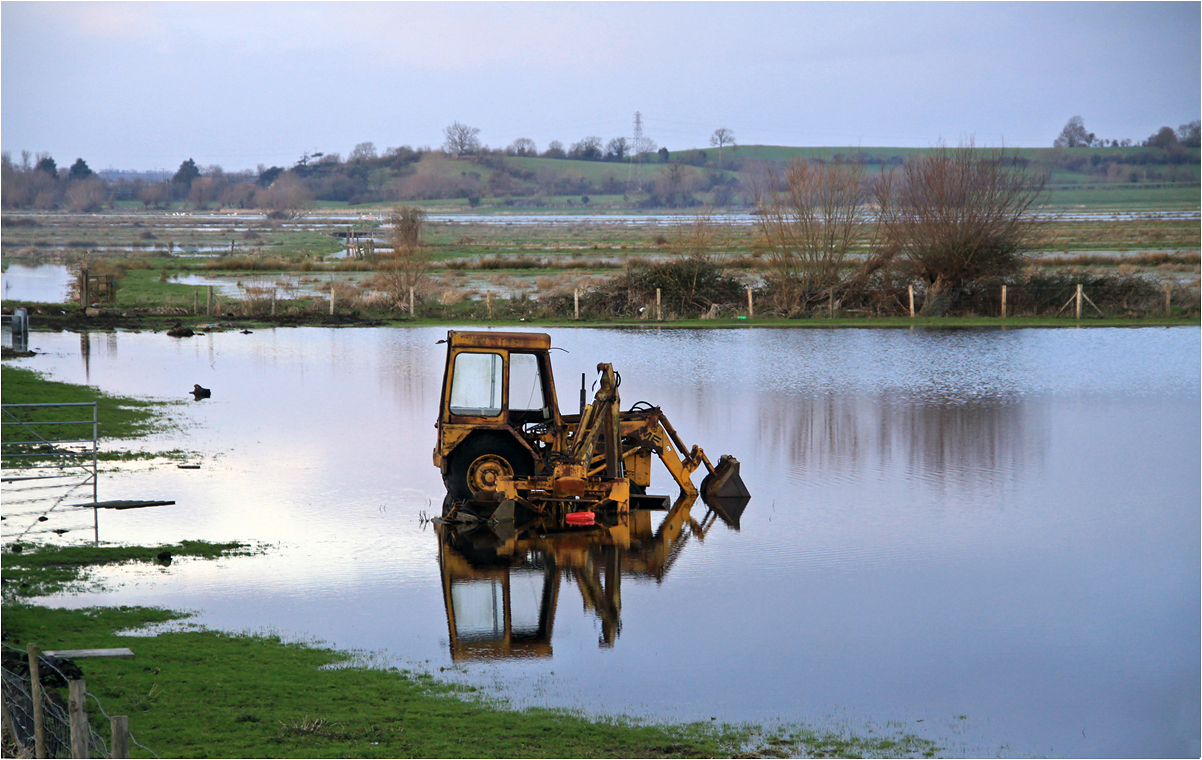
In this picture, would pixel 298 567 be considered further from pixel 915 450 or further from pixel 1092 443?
pixel 1092 443

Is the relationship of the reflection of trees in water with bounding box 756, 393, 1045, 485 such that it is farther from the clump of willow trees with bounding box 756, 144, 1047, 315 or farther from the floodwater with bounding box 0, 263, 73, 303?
the floodwater with bounding box 0, 263, 73, 303

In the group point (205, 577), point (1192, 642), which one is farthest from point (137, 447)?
point (1192, 642)

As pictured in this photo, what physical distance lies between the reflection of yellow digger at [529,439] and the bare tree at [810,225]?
84.9 feet

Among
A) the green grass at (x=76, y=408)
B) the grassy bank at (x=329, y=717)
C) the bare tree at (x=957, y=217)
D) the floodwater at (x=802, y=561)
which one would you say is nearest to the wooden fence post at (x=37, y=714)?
the grassy bank at (x=329, y=717)

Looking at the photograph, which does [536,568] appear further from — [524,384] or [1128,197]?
[1128,197]

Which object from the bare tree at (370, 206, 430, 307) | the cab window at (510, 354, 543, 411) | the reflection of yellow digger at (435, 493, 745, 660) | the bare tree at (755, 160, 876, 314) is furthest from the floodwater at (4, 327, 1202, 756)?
the bare tree at (370, 206, 430, 307)

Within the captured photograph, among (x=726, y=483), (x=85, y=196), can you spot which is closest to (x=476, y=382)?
(x=726, y=483)

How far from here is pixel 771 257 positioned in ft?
135

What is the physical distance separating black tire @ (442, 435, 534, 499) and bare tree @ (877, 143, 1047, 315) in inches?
1118

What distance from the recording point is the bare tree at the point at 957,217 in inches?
1516

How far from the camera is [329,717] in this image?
7.61 meters

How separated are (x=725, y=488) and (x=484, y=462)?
3.36m

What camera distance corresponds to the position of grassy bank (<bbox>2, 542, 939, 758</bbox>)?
7.15 metres

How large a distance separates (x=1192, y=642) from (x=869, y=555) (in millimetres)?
3419
